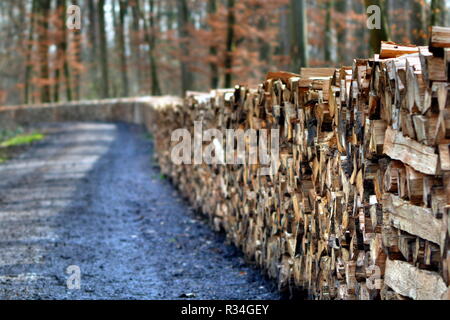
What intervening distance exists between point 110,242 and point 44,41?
3021 centimetres

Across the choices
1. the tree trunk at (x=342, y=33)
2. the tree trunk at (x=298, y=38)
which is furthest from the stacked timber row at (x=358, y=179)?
the tree trunk at (x=342, y=33)

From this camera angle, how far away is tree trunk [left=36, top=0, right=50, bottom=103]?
35.1 metres

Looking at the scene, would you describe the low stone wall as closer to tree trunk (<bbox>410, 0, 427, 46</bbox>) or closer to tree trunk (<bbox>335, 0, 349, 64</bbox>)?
tree trunk (<bbox>335, 0, 349, 64</bbox>)

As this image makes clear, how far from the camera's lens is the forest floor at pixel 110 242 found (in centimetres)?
586

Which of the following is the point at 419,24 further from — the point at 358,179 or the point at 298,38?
the point at 358,179

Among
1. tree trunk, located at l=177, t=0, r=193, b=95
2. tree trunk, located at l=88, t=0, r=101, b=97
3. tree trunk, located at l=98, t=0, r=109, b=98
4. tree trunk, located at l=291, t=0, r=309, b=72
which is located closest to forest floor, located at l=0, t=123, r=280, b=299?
tree trunk, located at l=291, t=0, r=309, b=72

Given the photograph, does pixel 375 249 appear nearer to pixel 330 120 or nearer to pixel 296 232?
pixel 330 120

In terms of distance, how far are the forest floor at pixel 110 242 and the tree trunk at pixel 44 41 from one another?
22.5m

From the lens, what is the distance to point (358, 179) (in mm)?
3777

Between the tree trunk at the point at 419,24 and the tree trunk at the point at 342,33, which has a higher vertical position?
the tree trunk at the point at 342,33

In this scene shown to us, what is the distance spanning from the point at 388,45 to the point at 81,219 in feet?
20.9

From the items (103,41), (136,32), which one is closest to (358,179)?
(103,41)

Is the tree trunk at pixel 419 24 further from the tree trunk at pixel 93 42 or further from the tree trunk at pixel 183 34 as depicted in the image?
the tree trunk at pixel 93 42
